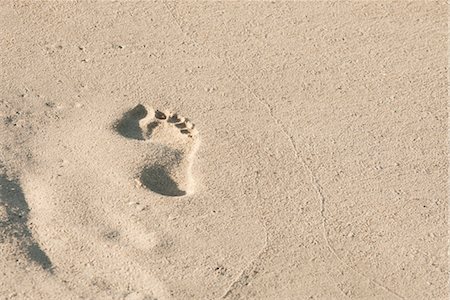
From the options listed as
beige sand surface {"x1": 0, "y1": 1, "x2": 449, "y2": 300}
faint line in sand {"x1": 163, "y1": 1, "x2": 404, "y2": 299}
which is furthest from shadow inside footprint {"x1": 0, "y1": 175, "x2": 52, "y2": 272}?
faint line in sand {"x1": 163, "y1": 1, "x2": 404, "y2": 299}

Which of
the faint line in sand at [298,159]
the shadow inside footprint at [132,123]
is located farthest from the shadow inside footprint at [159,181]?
the faint line in sand at [298,159]

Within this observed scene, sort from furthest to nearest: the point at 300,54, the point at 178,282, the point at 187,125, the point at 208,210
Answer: the point at 300,54 < the point at 187,125 < the point at 208,210 < the point at 178,282

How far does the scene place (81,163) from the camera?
4.26 metres

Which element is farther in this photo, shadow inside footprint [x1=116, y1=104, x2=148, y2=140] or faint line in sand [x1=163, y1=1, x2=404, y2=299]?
shadow inside footprint [x1=116, y1=104, x2=148, y2=140]

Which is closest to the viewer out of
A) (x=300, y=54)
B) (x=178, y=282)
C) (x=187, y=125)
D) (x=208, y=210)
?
(x=178, y=282)

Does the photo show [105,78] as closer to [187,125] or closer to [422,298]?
[187,125]

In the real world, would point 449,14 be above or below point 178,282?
above

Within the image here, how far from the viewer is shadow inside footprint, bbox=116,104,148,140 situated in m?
4.43

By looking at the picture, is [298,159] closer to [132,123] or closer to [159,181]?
[159,181]

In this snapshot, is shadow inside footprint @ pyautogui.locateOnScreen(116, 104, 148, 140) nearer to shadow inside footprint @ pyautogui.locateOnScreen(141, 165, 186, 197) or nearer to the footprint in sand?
the footprint in sand

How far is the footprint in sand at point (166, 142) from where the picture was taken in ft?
13.8

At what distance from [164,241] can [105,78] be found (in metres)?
1.05

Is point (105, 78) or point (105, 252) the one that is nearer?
point (105, 252)

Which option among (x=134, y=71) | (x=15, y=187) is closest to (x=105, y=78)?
(x=134, y=71)
